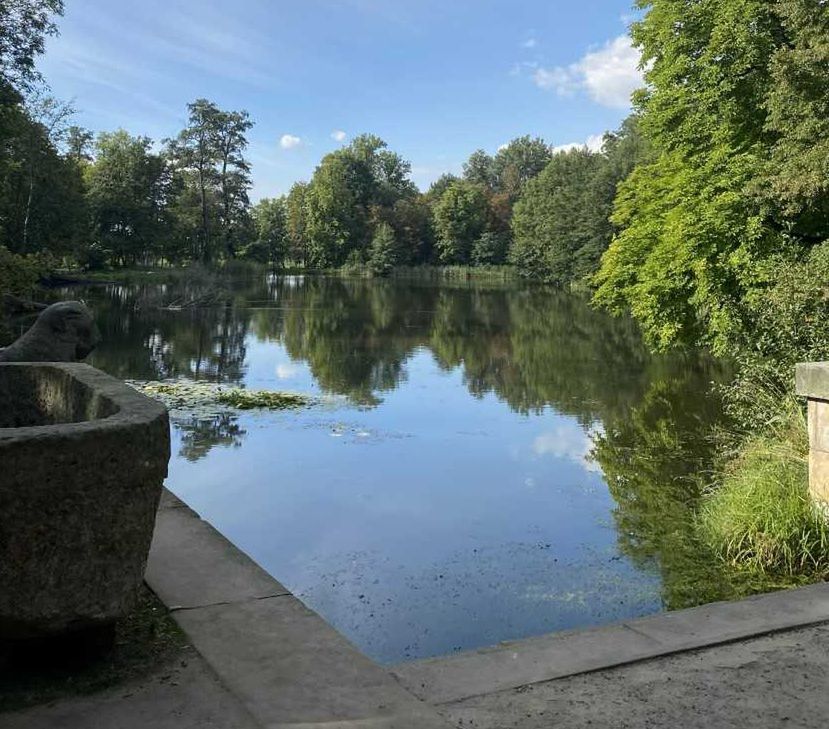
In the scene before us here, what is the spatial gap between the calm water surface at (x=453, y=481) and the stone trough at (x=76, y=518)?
3221 mm

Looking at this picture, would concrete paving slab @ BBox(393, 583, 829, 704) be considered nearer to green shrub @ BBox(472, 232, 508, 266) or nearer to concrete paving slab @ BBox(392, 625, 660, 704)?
concrete paving slab @ BBox(392, 625, 660, 704)

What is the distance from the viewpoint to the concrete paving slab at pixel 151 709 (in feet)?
8.62

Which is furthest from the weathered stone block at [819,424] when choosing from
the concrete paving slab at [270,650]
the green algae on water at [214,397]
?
the green algae on water at [214,397]

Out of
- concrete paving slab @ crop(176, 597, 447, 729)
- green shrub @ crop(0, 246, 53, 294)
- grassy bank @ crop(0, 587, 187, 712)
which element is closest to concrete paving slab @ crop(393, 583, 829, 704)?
concrete paving slab @ crop(176, 597, 447, 729)

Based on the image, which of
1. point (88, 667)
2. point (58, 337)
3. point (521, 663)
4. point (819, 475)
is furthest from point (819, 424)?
point (58, 337)

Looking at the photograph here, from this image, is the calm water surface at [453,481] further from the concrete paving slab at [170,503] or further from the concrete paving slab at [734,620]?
the concrete paving slab at [734,620]

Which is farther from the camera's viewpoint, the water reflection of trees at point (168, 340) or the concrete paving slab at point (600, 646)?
the water reflection of trees at point (168, 340)

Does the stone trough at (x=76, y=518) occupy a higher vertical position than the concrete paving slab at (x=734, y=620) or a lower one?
higher

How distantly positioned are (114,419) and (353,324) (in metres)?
30.0

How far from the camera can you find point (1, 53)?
23.8 metres

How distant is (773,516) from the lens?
6586 millimetres

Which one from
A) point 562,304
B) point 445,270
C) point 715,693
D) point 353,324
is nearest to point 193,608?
point 715,693

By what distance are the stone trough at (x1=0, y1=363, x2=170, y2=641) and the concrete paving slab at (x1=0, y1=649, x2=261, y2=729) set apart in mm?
267

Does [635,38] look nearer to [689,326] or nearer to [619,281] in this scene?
[619,281]
